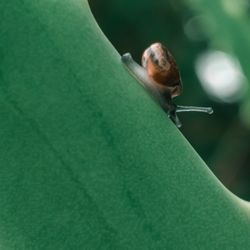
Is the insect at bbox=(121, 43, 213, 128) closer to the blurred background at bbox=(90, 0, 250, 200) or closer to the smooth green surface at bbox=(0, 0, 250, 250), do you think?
the smooth green surface at bbox=(0, 0, 250, 250)

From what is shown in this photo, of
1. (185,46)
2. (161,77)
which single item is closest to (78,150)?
(161,77)

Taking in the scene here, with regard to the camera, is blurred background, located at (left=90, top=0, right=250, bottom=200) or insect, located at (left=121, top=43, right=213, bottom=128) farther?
blurred background, located at (left=90, top=0, right=250, bottom=200)

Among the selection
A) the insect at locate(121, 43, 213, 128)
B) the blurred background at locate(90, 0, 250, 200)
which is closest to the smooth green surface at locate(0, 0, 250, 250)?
the insect at locate(121, 43, 213, 128)

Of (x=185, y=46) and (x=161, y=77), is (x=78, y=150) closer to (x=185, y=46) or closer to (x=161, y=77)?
(x=161, y=77)

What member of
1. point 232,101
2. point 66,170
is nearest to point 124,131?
point 66,170

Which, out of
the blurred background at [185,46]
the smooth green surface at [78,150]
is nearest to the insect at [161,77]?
the smooth green surface at [78,150]

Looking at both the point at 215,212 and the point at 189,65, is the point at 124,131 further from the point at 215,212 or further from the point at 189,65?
the point at 189,65
